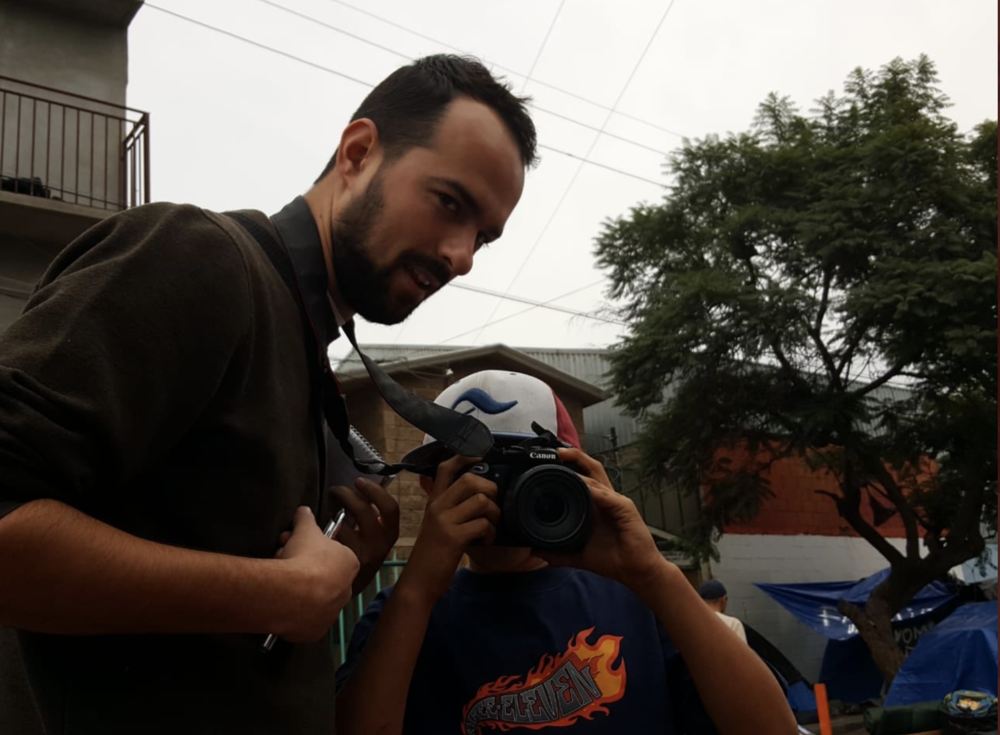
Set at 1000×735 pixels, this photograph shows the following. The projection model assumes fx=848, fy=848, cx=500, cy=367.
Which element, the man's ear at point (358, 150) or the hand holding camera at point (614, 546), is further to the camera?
the hand holding camera at point (614, 546)

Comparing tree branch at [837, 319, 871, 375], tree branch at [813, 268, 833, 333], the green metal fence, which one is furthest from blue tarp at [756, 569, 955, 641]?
the green metal fence

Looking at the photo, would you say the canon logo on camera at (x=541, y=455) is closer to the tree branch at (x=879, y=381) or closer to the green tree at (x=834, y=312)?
the green tree at (x=834, y=312)

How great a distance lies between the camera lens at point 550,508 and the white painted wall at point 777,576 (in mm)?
14344

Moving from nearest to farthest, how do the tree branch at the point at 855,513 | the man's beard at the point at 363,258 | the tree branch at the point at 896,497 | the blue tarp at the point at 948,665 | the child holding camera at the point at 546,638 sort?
the man's beard at the point at 363,258 → the child holding camera at the point at 546,638 → the blue tarp at the point at 948,665 → the tree branch at the point at 896,497 → the tree branch at the point at 855,513

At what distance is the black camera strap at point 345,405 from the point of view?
116 cm

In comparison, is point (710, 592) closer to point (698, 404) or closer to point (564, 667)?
point (564, 667)

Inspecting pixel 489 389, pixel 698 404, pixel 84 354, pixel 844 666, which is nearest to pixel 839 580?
pixel 844 666

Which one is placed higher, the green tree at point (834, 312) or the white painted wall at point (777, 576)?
the green tree at point (834, 312)

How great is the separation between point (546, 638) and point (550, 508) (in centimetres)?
27

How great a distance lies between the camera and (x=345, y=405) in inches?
49.5

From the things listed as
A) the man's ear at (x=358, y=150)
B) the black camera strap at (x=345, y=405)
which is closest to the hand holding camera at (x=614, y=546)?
the black camera strap at (x=345, y=405)

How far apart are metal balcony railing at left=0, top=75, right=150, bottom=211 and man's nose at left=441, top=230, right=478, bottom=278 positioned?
6651 millimetres

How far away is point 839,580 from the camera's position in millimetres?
16719

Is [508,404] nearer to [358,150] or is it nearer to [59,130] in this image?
[358,150]
